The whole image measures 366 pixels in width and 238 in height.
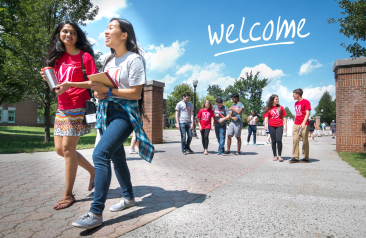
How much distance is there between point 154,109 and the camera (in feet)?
40.0

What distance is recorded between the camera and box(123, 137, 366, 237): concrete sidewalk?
2301 millimetres

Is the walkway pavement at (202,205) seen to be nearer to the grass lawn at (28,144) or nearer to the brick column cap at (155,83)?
the grass lawn at (28,144)

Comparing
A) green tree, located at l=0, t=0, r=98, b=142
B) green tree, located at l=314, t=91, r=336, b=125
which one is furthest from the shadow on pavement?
green tree, located at l=314, t=91, r=336, b=125

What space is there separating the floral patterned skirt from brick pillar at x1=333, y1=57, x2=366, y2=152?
9335 mm

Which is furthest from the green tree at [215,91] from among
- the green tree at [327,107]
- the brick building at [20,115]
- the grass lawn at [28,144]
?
the grass lawn at [28,144]

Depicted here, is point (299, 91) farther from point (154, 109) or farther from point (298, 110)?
Answer: point (154, 109)

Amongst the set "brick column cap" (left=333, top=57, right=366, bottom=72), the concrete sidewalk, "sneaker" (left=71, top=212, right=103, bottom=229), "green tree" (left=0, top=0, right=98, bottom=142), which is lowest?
the concrete sidewalk

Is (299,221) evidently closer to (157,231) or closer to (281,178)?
(157,231)

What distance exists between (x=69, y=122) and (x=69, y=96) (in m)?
0.30

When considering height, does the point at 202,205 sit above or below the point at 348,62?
below

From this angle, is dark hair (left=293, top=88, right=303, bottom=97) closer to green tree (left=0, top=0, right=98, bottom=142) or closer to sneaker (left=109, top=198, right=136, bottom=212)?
sneaker (left=109, top=198, right=136, bottom=212)

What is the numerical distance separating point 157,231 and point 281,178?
3236mm

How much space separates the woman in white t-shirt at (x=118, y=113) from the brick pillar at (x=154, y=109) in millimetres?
9219

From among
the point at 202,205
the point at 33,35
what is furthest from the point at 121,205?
the point at 33,35
